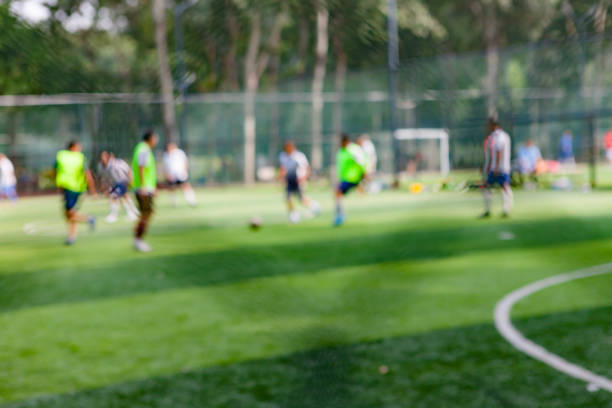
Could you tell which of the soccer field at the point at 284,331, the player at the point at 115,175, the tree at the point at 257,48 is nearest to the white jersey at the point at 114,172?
the player at the point at 115,175

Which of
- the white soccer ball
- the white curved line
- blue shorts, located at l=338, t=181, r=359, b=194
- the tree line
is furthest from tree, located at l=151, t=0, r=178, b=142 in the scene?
the white soccer ball

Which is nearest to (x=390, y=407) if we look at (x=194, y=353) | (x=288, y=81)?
(x=194, y=353)

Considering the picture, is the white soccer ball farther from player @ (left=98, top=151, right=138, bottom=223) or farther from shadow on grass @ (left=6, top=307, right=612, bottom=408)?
player @ (left=98, top=151, right=138, bottom=223)

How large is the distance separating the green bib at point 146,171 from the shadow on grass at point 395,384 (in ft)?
7.57

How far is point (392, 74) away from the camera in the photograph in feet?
2.18

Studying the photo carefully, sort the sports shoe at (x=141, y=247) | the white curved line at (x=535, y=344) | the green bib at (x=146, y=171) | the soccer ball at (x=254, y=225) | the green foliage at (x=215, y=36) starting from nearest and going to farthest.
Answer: the green foliage at (x=215, y=36), the green bib at (x=146, y=171), the soccer ball at (x=254, y=225), the white curved line at (x=535, y=344), the sports shoe at (x=141, y=247)

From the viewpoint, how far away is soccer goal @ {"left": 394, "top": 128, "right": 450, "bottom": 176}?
76 cm

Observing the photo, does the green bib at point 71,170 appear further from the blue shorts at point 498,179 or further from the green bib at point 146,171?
the blue shorts at point 498,179

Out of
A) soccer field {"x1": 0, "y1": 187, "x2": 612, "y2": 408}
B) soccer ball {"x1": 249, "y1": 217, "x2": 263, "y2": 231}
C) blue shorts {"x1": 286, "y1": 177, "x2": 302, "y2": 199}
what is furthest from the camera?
Answer: blue shorts {"x1": 286, "y1": 177, "x2": 302, "y2": 199}

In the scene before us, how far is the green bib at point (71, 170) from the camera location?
592 millimetres

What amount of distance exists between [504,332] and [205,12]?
14.6 feet

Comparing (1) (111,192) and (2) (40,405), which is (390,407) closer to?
(2) (40,405)

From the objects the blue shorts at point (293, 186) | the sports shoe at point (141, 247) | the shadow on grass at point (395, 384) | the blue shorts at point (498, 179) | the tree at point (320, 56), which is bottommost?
the shadow on grass at point (395, 384)

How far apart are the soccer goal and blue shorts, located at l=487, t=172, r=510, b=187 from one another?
68 millimetres
